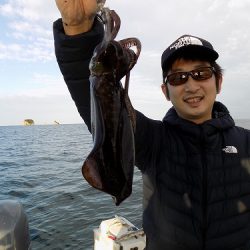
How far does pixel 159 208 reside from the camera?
3.03 m

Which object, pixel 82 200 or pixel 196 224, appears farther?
pixel 82 200

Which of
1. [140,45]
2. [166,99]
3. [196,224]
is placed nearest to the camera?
[140,45]

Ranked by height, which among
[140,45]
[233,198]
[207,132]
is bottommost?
[233,198]

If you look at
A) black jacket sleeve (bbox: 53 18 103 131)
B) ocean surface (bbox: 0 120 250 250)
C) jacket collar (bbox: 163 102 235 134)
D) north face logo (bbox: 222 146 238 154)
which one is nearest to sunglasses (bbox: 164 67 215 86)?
jacket collar (bbox: 163 102 235 134)

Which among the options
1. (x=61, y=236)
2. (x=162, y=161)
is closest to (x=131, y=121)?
(x=162, y=161)

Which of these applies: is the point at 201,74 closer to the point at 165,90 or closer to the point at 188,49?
the point at 188,49

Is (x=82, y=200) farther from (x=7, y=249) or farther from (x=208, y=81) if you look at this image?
(x=208, y=81)

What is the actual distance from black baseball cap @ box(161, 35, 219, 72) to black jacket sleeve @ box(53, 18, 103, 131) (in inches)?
38.1

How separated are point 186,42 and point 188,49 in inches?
3.5

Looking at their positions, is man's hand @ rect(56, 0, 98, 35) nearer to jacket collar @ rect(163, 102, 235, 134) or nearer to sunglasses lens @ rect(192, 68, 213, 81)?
sunglasses lens @ rect(192, 68, 213, 81)

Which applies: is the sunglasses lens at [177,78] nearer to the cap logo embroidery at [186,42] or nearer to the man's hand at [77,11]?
the cap logo embroidery at [186,42]

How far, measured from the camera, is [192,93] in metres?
2.99

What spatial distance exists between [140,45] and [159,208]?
70.4 inches

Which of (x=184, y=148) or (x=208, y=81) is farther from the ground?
(x=208, y=81)
